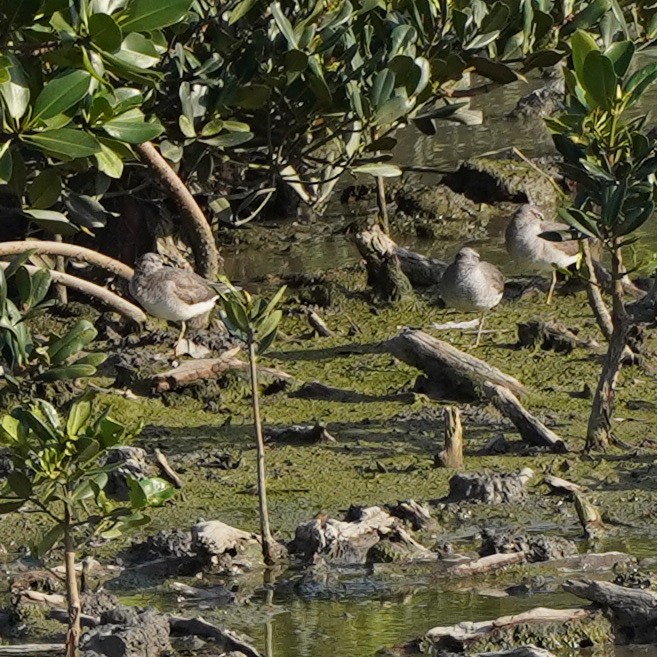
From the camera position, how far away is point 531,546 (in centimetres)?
675

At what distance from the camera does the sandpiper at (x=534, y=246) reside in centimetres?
1141

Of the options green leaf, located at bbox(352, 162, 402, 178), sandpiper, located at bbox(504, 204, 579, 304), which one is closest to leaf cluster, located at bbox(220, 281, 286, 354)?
green leaf, located at bbox(352, 162, 402, 178)

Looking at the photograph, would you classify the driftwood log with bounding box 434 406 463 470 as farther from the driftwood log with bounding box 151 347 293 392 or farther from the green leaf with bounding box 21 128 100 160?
the green leaf with bounding box 21 128 100 160

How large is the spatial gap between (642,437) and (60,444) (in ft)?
13.0

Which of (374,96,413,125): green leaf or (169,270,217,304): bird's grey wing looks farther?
(169,270,217,304): bird's grey wing

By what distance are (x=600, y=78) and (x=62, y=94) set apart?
122 inches

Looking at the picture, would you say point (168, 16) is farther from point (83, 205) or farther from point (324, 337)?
point (324, 337)

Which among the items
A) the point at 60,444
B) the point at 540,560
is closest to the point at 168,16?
the point at 60,444

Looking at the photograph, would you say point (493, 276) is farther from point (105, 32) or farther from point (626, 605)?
point (105, 32)

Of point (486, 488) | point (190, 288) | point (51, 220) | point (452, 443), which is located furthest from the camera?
point (190, 288)

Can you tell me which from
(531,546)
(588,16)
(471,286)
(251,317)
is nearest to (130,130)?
(251,317)

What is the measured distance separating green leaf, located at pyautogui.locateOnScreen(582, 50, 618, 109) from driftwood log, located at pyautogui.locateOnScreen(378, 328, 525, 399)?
2.27m

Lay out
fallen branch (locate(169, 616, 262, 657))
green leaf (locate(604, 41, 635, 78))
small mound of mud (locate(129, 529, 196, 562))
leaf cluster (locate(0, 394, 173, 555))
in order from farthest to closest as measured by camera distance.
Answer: green leaf (locate(604, 41, 635, 78)) < small mound of mud (locate(129, 529, 196, 562)) < fallen branch (locate(169, 616, 262, 657)) < leaf cluster (locate(0, 394, 173, 555))

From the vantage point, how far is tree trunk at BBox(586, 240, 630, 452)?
7852mm
